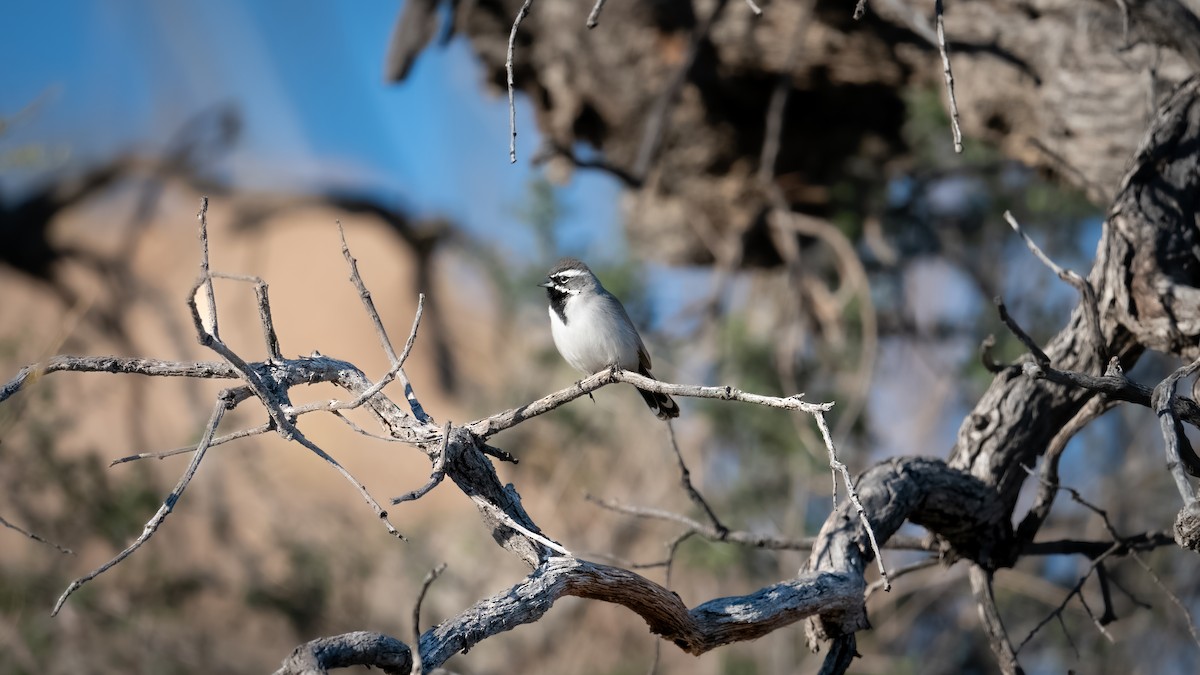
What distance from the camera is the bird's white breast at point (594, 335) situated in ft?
16.8

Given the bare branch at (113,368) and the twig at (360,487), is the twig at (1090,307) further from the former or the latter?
the bare branch at (113,368)

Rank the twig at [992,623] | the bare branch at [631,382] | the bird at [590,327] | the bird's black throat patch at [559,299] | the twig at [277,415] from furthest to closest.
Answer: the bird's black throat patch at [559,299] → the bird at [590,327] → the twig at [992,623] → the bare branch at [631,382] → the twig at [277,415]

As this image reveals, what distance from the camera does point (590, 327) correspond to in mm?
5098

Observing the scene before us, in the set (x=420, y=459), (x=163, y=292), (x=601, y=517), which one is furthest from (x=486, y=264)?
(x=163, y=292)

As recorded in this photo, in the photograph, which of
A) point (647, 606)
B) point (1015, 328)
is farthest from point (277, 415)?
point (1015, 328)

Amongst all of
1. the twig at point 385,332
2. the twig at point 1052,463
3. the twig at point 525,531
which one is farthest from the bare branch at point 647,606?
the twig at point 1052,463

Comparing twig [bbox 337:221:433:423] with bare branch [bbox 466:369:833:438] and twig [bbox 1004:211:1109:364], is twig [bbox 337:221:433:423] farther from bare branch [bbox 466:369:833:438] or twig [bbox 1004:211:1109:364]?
twig [bbox 1004:211:1109:364]

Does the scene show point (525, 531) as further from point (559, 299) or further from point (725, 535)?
point (559, 299)

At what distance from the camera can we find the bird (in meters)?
5.10

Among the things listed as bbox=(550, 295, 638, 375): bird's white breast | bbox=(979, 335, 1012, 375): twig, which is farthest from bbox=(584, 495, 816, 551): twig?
bbox=(550, 295, 638, 375): bird's white breast

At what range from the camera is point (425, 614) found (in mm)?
10133

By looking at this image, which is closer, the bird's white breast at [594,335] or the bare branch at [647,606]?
the bare branch at [647,606]

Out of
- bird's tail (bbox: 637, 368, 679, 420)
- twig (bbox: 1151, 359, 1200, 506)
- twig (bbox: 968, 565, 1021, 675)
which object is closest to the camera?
twig (bbox: 1151, 359, 1200, 506)

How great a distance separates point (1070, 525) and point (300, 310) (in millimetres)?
8952
